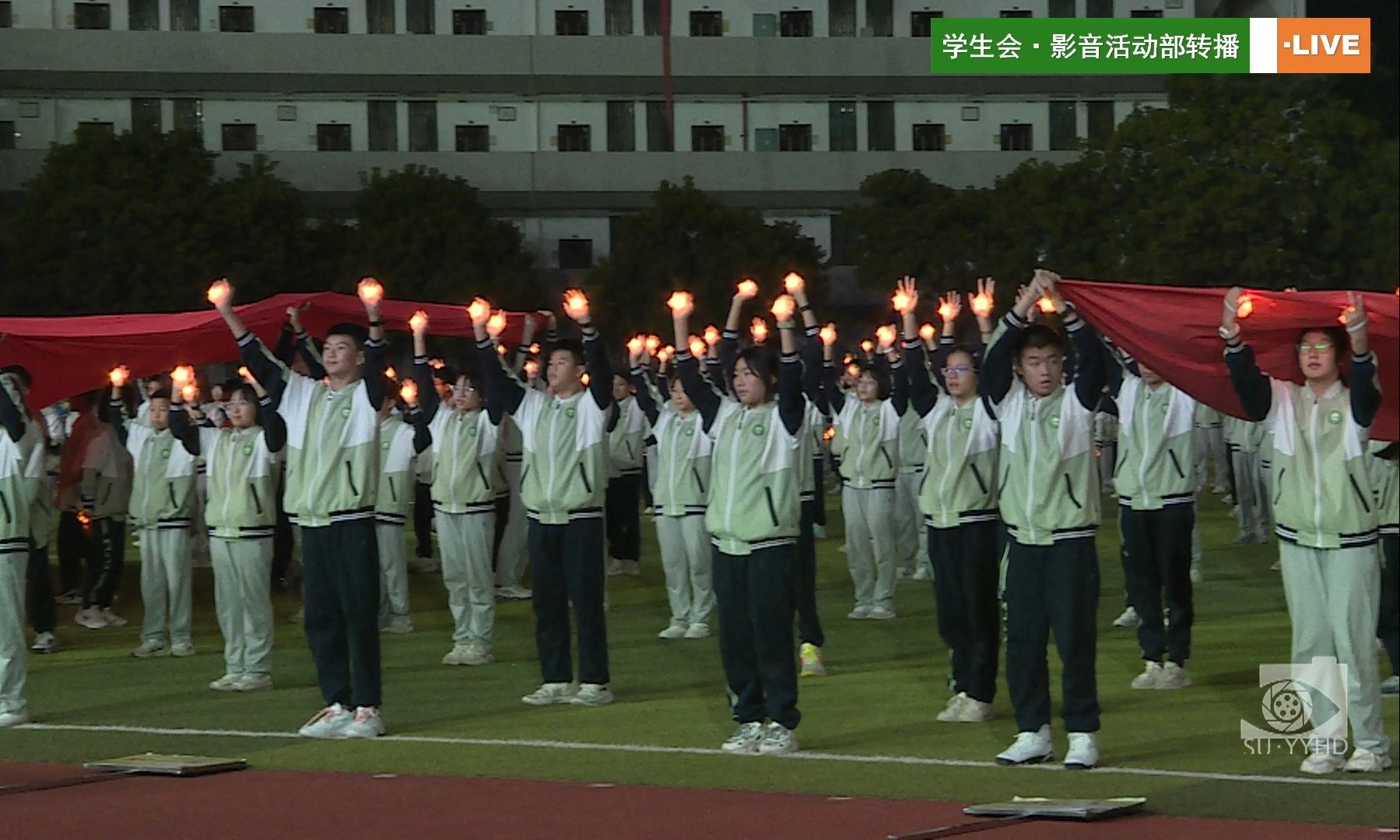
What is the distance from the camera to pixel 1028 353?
1042cm

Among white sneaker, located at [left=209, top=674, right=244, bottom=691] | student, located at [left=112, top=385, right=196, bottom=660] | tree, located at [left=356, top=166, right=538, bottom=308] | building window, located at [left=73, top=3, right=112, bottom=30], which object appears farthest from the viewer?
building window, located at [left=73, top=3, right=112, bottom=30]

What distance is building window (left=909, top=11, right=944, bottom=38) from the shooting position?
182 ft

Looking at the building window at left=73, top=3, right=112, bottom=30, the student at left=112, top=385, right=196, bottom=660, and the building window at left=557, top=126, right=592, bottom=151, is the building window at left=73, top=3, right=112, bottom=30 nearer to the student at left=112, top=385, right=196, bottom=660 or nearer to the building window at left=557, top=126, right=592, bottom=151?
the building window at left=557, top=126, right=592, bottom=151

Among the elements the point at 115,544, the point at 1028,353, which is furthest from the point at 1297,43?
the point at 1028,353

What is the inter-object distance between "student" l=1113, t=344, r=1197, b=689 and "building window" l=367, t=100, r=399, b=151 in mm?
43286

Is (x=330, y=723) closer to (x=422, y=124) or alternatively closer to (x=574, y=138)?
(x=422, y=124)

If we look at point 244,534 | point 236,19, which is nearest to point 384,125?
point 236,19

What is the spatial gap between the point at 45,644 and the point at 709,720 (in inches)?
282

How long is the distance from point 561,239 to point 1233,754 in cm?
4689

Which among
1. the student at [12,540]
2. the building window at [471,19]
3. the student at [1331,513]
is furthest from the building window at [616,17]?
the student at [1331,513]

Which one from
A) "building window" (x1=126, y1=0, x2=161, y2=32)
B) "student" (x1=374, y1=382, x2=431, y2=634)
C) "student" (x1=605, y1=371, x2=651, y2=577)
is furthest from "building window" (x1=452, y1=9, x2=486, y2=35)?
"student" (x1=374, y1=382, x2=431, y2=634)

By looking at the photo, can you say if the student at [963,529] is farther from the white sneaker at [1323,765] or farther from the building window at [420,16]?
the building window at [420,16]

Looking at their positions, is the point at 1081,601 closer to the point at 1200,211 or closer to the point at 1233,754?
the point at 1233,754

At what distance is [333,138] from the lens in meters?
54.9
